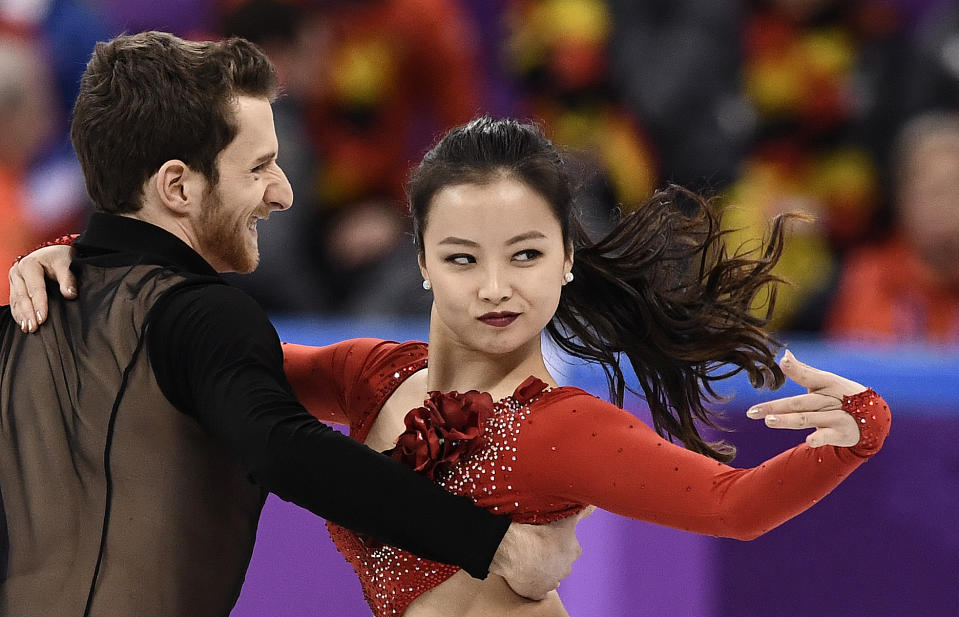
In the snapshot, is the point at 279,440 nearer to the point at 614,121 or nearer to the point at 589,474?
the point at 589,474

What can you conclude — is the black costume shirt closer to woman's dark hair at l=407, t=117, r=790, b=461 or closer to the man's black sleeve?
the man's black sleeve

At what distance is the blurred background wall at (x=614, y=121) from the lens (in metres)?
4.21

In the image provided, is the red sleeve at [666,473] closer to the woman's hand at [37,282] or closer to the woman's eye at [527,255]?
the woman's eye at [527,255]

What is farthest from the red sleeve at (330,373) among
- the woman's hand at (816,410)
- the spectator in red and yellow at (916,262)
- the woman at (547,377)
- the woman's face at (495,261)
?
the spectator in red and yellow at (916,262)

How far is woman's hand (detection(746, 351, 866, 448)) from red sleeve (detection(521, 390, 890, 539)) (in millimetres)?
21

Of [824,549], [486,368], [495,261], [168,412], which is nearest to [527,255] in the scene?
[495,261]

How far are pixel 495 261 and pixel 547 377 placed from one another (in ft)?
0.79

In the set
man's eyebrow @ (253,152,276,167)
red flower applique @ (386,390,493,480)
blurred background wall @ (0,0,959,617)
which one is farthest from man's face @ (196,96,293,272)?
blurred background wall @ (0,0,959,617)

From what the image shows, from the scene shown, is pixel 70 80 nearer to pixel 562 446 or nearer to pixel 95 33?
pixel 95 33

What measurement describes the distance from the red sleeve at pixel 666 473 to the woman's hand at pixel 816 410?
0.02 meters

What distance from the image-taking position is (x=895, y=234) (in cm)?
427

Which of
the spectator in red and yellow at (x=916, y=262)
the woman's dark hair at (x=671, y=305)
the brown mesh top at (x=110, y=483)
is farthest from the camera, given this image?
the spectator in red and yellow at (x=916, y=262)

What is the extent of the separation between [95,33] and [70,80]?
19 centimetres

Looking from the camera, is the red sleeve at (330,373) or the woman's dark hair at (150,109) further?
the red sleeve at (330,373)
